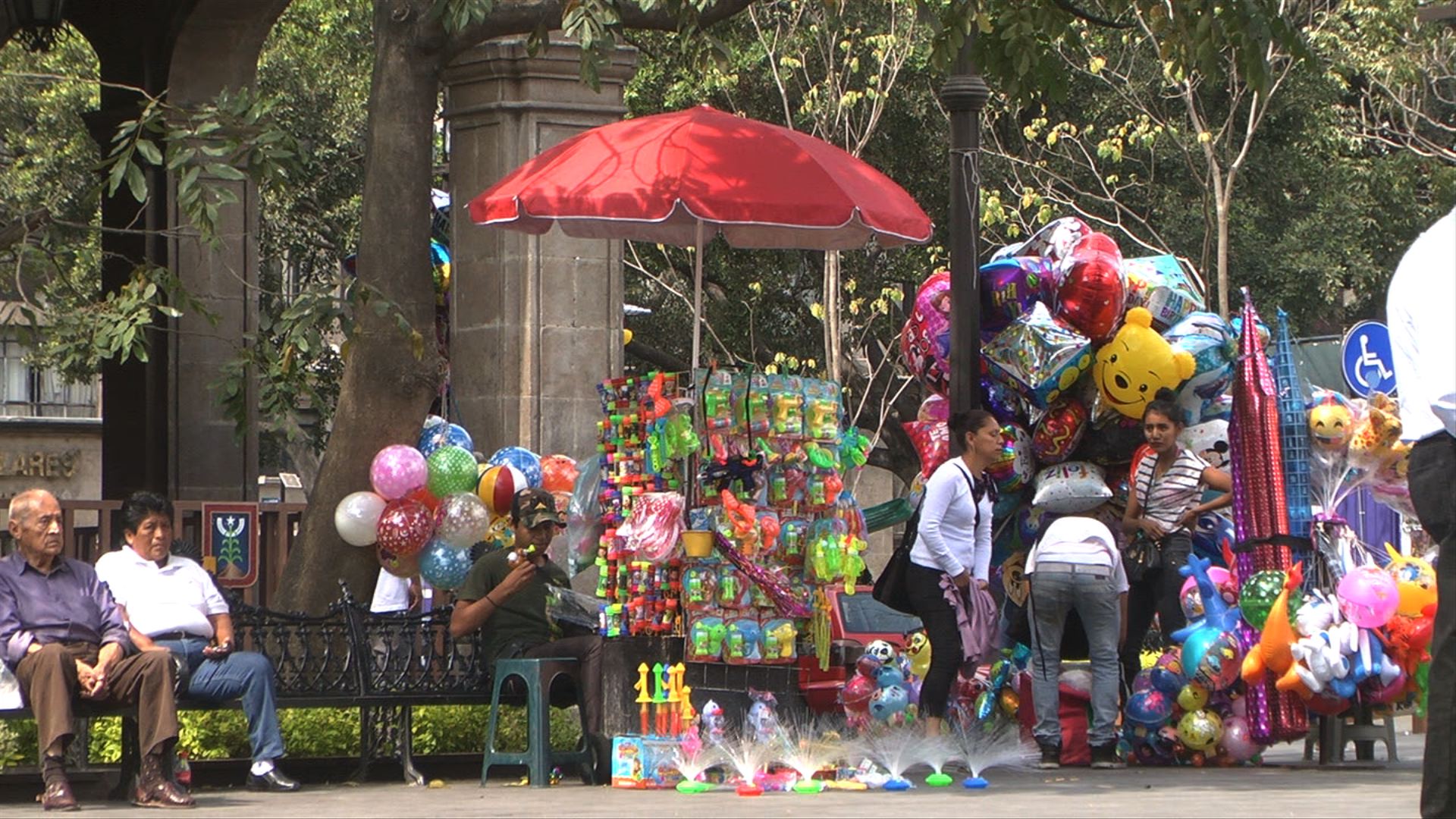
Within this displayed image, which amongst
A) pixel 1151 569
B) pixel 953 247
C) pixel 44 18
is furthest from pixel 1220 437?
pixel 44 18

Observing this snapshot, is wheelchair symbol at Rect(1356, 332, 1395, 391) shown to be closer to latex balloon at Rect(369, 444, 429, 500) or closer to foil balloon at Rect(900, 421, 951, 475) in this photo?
foil balloon at Rect(900, 421, 951, 475)

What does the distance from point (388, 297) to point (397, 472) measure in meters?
0.94

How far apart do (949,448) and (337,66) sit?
18.8 m

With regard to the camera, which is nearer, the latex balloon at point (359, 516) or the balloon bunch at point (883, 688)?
the balloon bunch at point (883, 688)

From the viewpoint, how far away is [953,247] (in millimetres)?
11984

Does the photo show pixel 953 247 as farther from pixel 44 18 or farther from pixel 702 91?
pixel 702 91

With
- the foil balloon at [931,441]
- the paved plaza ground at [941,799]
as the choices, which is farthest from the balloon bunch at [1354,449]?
the foil balloon at [931,441]

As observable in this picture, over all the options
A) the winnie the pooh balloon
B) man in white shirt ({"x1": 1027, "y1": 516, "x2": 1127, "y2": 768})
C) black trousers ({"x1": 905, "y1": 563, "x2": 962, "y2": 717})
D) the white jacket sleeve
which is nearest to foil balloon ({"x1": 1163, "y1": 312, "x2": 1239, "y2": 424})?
the winnie the pooh balloon

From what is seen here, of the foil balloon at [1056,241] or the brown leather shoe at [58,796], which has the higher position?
the foil balloon at [1056,241]

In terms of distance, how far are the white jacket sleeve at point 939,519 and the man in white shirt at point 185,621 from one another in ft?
10.6

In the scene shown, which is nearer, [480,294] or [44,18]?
[480,294]

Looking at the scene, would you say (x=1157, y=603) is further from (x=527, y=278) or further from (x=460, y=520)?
(x=527, y=278)

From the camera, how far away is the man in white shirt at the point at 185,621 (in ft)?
33.7

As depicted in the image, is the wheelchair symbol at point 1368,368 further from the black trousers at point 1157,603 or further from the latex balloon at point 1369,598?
the latex balloon at point 1369,598
